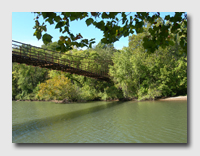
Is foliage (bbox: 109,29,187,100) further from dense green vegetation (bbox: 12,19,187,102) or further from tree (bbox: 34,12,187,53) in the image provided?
tree (bbox: 34,12,187,53)

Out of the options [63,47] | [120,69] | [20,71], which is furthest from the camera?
[20,71]

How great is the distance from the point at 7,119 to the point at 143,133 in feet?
11.4

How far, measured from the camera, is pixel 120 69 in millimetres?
15086

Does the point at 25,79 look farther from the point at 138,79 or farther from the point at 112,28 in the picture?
the point at 112,28

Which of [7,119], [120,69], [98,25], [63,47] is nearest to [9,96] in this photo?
[7,119]

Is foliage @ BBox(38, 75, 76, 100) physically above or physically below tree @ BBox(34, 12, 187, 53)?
below

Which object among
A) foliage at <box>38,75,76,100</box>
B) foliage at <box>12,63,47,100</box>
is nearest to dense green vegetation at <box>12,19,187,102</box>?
foliage at <box>38,75,76,100</box>

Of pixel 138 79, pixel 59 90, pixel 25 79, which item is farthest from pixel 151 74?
pixel 25 79

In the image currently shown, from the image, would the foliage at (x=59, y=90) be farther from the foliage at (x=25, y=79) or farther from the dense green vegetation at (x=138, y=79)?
the foliage at (x=25, y=79)

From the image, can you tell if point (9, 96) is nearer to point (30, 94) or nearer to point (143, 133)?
point (143, 133)

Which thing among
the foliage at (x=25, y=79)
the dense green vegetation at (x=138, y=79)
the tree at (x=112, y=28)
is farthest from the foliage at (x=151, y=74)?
the tree at (x=112, y=28)

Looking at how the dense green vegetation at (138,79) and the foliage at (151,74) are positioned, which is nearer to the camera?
the dense green vegetation at (138,79)

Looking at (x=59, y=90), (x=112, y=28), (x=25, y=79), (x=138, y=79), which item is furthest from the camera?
(x=25, y=79)

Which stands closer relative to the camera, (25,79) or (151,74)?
(151,74)
